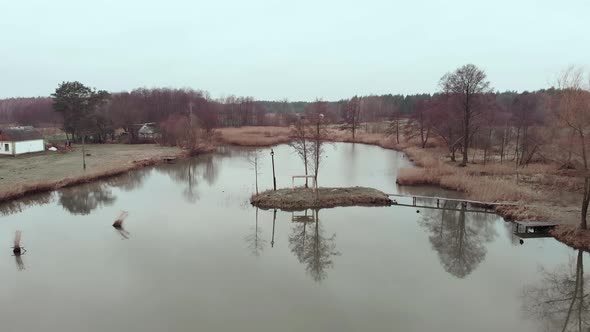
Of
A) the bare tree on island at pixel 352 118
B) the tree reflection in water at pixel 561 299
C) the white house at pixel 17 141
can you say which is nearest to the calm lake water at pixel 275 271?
the tree reflection in water at pixel 561 299

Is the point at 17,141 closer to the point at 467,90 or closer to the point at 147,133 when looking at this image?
the point at 147,133

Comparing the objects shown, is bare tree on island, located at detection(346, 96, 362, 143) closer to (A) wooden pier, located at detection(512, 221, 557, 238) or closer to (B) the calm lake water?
(B) the calm lake water

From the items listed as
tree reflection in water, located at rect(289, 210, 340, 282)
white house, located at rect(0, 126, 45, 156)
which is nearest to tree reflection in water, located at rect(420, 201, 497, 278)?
tree reflection in water, located at rect(289, 210, 340, 282)

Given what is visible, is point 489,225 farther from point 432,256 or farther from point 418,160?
point 418,160

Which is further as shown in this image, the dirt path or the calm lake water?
the dirt path

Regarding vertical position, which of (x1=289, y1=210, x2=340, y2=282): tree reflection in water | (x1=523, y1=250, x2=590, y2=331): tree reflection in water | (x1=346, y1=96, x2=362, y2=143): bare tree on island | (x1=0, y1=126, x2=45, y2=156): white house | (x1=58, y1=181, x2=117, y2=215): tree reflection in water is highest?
(x1=346, y1=96, x2=362, y2=143): bare tree on island

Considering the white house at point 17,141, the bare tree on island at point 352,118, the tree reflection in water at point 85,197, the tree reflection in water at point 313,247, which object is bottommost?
the tree reflection in water at point 313,247

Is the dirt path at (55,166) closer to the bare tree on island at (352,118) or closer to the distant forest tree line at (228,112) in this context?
the distant forest tree line at (228,112)
